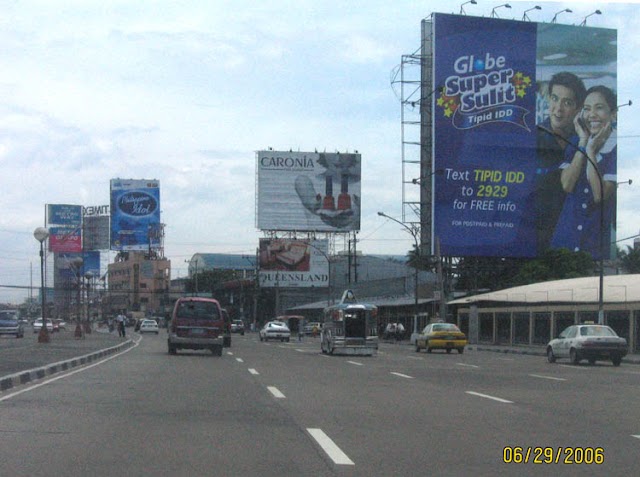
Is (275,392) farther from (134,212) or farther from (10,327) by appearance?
(134,212)

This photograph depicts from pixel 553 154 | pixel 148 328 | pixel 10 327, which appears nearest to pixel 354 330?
pixel 10 327

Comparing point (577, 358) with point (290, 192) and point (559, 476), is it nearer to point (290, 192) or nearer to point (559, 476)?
point (559, 476)

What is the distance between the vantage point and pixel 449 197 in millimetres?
71188

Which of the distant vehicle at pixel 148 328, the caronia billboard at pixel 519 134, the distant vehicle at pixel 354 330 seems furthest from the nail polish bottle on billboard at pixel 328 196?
the distant vehicle at pixel 354 330

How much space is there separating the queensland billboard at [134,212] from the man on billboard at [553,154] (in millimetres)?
48045

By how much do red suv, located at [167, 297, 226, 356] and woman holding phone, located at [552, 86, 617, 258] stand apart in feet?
152

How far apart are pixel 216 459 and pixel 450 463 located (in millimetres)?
2360

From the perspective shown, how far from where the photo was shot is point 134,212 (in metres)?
107

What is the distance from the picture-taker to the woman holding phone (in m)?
74.8

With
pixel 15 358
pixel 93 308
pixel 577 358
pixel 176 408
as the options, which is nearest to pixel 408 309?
pixel 577 358

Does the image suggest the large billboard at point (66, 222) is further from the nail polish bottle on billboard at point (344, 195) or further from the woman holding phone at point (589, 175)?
the woman holding phone at point (589, 175)

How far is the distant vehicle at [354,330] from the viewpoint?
120 ft

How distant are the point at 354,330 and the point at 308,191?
1976 inches

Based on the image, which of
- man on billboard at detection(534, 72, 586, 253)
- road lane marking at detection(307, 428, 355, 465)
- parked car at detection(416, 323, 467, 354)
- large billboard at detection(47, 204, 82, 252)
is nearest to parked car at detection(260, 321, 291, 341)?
parked car at detection(416, 323, 467, 354)
